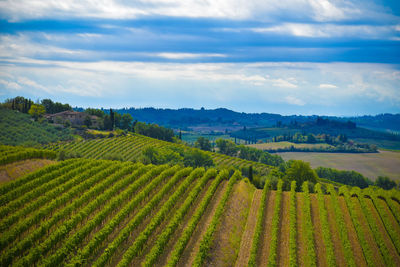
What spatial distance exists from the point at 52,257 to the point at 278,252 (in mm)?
20593

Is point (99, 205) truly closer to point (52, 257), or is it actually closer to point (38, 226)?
point (38, 226)

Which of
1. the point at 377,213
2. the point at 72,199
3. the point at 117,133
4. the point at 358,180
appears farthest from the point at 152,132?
the point at 377,213

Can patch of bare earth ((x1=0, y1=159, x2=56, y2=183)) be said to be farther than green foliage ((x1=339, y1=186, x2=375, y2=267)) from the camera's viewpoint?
Yes

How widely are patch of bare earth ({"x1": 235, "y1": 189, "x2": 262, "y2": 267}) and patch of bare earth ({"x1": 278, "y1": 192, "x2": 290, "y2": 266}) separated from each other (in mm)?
2919

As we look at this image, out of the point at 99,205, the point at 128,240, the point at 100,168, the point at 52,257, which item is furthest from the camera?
the point at 100,168

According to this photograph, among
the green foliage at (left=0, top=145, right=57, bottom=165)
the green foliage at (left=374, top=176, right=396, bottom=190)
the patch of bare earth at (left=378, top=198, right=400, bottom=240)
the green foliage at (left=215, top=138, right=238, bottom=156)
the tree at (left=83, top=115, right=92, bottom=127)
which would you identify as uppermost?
the tree at (left=83, top=115, right=92, bottom=127)

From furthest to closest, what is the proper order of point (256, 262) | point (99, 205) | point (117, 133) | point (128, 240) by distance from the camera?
point (117, 133)
point (99, 205)
point (128, 240)
point (256, 262)

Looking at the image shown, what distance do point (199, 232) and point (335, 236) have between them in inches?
569

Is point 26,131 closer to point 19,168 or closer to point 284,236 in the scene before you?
point 19,168

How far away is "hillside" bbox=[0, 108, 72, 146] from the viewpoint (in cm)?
8569

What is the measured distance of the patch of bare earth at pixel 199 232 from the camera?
27656mm

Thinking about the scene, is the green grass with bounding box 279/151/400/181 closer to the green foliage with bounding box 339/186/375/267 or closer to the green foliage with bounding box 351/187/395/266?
the green foliage with bounding box 351/187/395/266

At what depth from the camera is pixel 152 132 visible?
→ 13875 cm

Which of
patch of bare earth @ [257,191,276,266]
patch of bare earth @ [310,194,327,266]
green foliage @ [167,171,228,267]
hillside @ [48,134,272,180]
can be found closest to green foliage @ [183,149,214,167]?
hillside @ [48,134,272,180]
